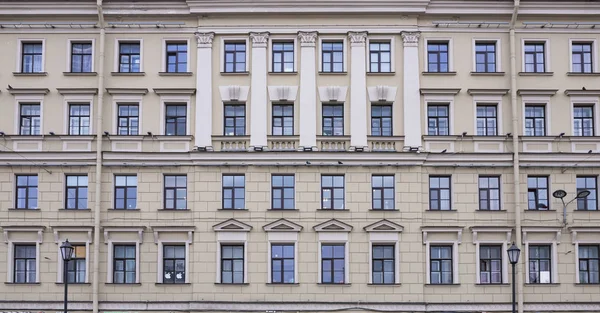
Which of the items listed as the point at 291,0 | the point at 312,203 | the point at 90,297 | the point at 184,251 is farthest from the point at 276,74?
the point at 90,297

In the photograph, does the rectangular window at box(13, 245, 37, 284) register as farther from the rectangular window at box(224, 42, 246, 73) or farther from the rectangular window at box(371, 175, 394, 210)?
the rectangular window at box(371, 175, 394, 210)

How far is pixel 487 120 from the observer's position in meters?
36.8

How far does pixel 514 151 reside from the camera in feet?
118

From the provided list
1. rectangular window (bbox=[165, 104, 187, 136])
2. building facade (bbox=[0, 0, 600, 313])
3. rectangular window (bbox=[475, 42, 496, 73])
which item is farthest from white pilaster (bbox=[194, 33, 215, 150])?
rectangular window (bbox=[475, 42, 496, 73])

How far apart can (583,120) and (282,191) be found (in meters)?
12.8

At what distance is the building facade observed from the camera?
3556cm

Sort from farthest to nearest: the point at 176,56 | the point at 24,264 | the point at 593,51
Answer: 1. the point at 176,56
2. the point at 593,51
3. the point at 24,264

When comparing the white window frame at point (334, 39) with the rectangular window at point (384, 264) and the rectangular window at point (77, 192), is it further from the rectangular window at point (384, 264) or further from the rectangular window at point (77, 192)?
the rectangular window at point (77, 192)

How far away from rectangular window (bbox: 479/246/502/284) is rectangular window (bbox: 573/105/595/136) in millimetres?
5952

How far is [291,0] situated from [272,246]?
1013cm

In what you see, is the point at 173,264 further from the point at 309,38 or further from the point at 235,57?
the point at 309,38

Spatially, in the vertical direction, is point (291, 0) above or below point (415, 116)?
above

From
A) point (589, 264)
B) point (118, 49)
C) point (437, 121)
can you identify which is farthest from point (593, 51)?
point (118, 49)

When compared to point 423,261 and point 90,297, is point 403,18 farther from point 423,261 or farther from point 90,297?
point 90,297
